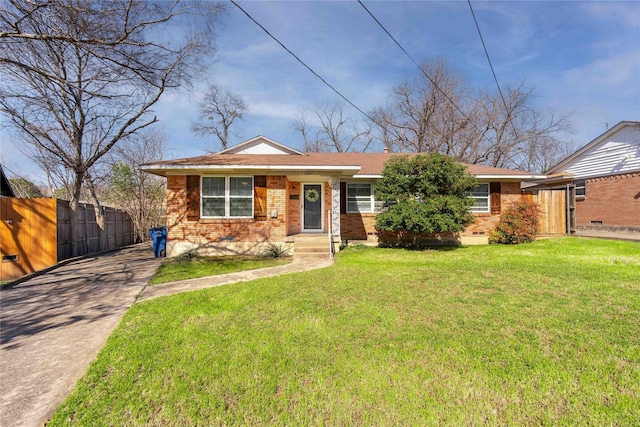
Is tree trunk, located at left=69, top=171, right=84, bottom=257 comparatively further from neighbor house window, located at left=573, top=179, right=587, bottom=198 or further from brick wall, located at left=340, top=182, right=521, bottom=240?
neighbor house window, located at left=573, top=179, right=587, bottom=198

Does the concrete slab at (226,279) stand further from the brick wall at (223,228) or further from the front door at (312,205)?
the front door at (312,205)

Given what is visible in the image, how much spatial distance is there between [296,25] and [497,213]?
1053 centimetres

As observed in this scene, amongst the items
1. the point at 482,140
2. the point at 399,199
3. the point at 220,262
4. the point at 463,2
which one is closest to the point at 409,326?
the point at 220,262

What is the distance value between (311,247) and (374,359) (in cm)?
672

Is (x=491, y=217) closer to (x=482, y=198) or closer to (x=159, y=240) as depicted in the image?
(x=482, y=198)

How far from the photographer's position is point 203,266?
840 centimetres

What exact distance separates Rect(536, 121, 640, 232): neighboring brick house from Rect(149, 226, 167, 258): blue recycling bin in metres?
16.9

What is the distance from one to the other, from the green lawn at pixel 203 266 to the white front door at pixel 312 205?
2691 millimetres

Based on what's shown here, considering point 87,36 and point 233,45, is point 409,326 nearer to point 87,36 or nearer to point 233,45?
point 87,36

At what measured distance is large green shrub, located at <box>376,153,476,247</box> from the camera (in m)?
10.1

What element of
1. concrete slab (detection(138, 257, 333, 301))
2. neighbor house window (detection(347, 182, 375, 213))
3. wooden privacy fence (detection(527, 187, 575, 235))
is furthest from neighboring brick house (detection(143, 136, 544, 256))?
wooden privacy fence (detection(527, 187, 575, 235))

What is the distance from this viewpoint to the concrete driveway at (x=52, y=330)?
8.82ft

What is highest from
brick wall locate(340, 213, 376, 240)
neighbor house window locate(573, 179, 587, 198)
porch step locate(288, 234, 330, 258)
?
neighbor house window locate(573, 179, 587, 198)

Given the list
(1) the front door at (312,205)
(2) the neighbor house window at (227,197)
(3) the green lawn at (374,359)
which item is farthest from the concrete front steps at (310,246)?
(3) the green lawn at (374,359)
